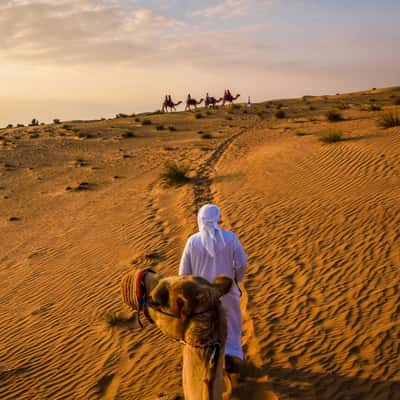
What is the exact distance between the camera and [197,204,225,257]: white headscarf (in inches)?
160

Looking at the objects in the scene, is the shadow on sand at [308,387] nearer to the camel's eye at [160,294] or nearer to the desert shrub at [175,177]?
the camel's eye at [160,294]

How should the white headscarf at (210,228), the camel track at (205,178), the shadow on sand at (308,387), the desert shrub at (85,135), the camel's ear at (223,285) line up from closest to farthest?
the camel's ear at (223,285), the white headscarf at (210,228), the shadow on sand at (308,387), the camel track at (205,178), the desert shrub at (85,135)

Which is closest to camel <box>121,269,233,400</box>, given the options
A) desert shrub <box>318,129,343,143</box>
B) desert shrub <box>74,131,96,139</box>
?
desert shrub <box>318,129,343,143</box>

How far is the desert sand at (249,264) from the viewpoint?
218 inches

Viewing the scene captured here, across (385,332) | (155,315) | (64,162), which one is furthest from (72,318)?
(64,162)

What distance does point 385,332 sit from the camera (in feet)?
19.0

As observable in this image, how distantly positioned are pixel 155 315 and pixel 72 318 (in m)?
6.07

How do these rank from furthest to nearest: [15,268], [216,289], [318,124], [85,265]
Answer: [318,124] → [15,268] → [85,265] → [216,289]

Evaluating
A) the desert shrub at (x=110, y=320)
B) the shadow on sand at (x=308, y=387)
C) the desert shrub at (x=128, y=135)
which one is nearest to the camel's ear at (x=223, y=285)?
the shadow on sand at (x=308, y=387)

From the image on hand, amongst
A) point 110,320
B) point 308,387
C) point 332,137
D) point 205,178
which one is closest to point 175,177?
point 205,178

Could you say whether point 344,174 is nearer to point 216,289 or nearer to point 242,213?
point 242,213

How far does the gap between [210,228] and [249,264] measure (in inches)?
183

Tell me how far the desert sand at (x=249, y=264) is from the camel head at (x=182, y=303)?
2.95 metres

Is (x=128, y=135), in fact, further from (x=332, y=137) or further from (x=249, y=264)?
(x=249, y=264)
